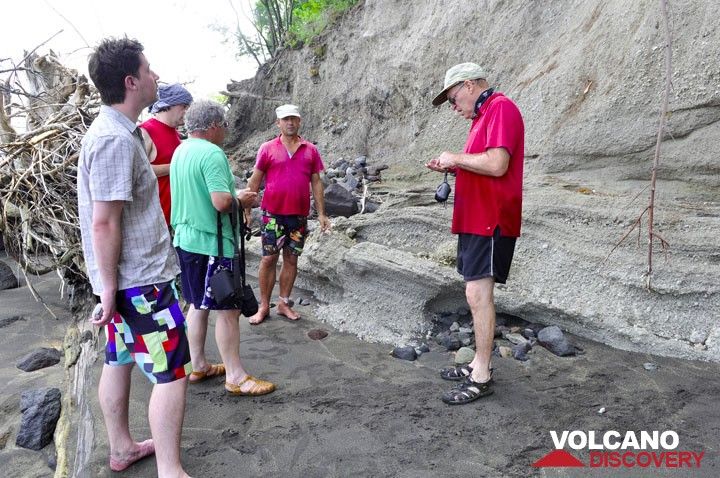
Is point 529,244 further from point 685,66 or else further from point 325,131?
point 325,131

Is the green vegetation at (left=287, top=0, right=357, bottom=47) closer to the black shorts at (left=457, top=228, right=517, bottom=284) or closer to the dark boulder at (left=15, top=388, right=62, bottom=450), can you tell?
the black shorts at (left=457, top=228, right=517, bottom=284)

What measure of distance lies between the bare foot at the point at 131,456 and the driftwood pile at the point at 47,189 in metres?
3.33

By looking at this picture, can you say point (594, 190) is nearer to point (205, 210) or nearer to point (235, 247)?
point (235, 247)

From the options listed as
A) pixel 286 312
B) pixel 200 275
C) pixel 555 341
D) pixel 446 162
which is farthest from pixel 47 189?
pixel 555 341

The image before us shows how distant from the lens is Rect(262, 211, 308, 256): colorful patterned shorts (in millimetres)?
4855

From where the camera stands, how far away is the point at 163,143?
154 inches

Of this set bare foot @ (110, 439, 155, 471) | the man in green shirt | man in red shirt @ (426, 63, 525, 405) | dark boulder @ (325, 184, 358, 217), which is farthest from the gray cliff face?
bare foot @ (110, 439, 155, 471)

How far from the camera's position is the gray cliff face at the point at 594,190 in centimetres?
411

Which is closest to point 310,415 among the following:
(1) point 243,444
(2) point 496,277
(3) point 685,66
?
(1) point 243,444

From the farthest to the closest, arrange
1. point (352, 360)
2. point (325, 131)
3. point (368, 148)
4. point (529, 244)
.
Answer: point (325, 131) → point (368, 148) → point (529, 244) → point (352, 360)

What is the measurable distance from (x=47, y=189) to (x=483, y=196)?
4.36 meters

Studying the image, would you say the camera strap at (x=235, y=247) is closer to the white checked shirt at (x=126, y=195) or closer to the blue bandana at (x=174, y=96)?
the white checked shirt at (x=126, y=195)

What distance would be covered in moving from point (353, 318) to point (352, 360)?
881mm

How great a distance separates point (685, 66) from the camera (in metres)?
5.13
